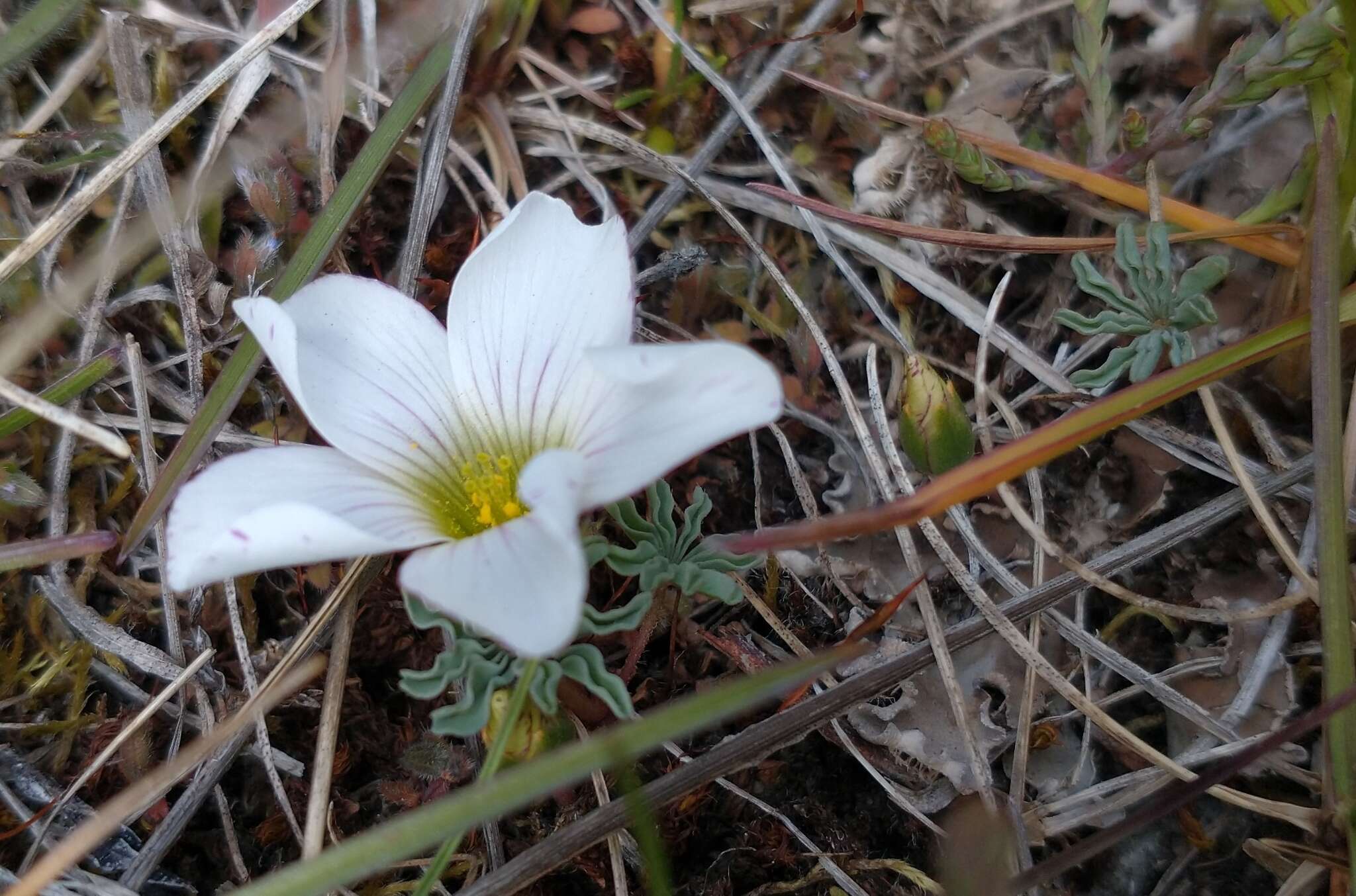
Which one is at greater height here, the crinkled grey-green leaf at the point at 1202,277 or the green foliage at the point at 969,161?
the green foliage at the point at 969,161

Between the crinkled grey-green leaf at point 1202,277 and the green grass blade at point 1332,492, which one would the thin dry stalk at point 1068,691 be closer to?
the green grass blade at point 1332,492

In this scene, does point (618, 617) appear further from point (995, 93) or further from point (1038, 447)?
point (995, 93)

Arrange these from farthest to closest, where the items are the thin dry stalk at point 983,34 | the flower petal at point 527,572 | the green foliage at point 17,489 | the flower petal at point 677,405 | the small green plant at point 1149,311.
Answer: the thin dry stalk at point 983,34 < the green foliage at point 17,489 < the small green plant at point 1149,311 < the flower petal at point 677,405 < the flower petal at point 527,572

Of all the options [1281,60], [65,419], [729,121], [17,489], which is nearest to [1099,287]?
[1281,60]

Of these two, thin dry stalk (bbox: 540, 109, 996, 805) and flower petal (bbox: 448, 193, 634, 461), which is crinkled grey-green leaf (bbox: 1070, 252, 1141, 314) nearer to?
thin dry stalk (bbox: 540, 109, 996, 805)

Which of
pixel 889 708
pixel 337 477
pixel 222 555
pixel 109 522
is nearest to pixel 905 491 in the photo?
pixel 889 708

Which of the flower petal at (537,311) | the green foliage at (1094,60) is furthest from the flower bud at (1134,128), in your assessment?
the flower petal at (537,311)
